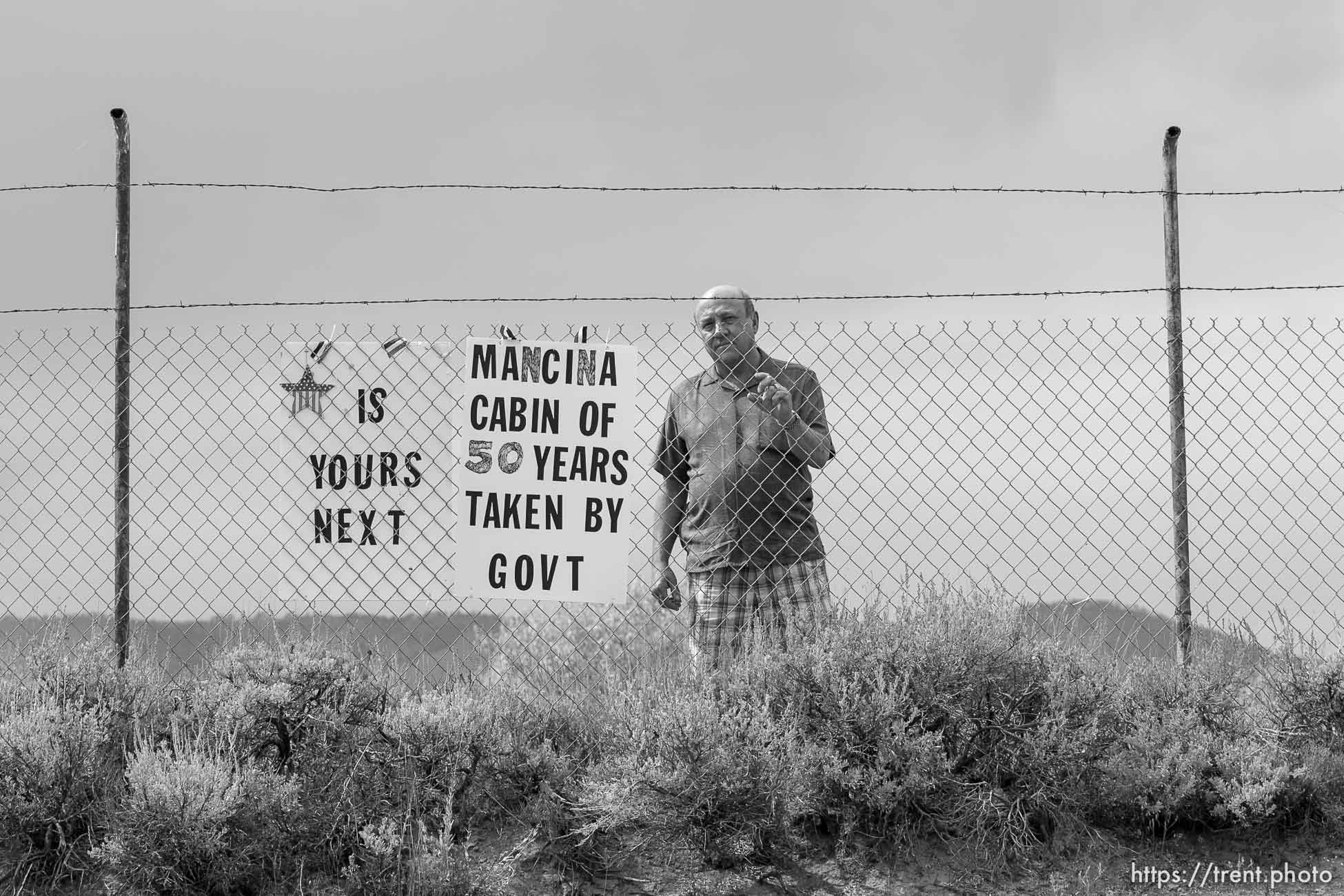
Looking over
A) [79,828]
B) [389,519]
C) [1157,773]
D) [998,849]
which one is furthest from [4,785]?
[1157,773]

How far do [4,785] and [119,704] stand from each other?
0.53 m

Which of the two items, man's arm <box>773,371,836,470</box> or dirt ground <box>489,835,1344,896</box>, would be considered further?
man's arm <box>773,371,836,470</box>

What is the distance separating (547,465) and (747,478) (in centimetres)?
82

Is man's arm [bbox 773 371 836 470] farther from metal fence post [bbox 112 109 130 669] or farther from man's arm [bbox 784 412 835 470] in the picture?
metal fence post [bbox 112 109 130 669]

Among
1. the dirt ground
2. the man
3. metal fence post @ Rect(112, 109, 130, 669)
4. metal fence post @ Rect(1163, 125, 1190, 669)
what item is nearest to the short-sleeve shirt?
the man

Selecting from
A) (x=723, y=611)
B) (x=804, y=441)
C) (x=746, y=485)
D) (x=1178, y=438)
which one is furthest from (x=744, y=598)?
(x=1178, y=438)

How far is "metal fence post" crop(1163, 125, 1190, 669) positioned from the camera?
5.22m

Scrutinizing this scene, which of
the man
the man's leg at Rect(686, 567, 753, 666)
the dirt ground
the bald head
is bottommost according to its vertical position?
the dirt ground

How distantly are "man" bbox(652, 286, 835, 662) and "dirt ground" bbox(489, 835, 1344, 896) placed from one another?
1.04 metres

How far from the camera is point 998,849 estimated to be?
165 inches

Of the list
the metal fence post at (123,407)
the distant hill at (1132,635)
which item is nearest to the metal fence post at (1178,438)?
the distant hill at (1132,635)

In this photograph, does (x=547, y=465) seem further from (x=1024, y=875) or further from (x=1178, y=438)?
(x=1178, y=438)

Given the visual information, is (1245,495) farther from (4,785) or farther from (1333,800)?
(4,785)

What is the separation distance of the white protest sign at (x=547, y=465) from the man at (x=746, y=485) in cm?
36
